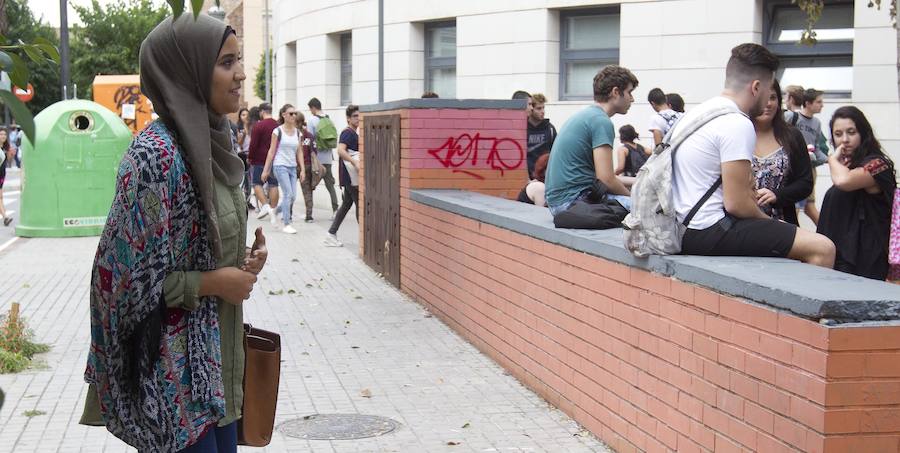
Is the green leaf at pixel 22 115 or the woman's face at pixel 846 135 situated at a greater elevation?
the green leaf at pixel 22 115

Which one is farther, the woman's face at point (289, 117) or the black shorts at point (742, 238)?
the woman's face at point (289, 117)

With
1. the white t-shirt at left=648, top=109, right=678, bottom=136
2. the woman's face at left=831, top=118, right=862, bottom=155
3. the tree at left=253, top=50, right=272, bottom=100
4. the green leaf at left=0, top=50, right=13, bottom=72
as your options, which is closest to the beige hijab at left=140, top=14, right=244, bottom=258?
the green leaf at left=0, top=50, right=13, bottom=72

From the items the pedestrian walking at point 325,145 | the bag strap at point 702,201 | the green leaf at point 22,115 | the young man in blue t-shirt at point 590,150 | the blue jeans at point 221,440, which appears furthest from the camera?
the pedestrian walking at point 325,145

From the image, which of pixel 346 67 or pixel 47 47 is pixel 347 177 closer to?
pixel 346 67

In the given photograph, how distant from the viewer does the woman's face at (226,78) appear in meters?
3.29

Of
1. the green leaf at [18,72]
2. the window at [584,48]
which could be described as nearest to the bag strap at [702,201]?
the green leaf at [18,72]

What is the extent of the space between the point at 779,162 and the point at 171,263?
4.14m

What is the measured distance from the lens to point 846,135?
700cm

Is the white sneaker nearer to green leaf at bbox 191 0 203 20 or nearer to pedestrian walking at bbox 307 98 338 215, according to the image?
pedestrian walking at bbox 307 98 338 215

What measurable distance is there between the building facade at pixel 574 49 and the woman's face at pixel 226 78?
13.9m

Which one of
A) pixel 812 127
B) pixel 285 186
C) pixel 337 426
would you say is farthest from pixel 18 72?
pixel 285 186

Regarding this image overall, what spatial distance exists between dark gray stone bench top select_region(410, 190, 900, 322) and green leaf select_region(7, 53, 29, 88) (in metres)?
2.51

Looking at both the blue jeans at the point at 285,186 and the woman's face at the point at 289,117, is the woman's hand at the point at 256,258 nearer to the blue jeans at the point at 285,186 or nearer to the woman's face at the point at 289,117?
the blue jeans at the point at 285,186

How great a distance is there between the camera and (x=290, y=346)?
8.66m
